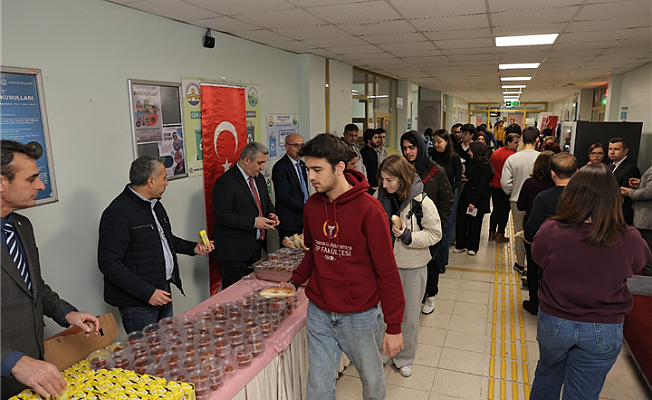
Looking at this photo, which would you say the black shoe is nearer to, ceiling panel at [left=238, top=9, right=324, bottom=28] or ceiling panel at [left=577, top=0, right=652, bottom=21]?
ceiling panel at [left=577, top=0, right=652, bottom=21]

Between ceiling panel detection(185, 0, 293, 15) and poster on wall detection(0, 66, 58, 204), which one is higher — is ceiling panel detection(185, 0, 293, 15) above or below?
above

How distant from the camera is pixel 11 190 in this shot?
5.98 feet

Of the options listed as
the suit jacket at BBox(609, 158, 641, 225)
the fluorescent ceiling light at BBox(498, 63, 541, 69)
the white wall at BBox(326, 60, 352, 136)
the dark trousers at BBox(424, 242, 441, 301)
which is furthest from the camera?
the fluorescent ceiling light at BBox(498, 63, 541, 69)

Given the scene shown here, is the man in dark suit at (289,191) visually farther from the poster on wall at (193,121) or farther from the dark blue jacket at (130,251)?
the dark blue jacket at (130,251)

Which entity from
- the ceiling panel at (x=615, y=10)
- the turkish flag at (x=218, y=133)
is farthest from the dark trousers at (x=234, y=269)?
the ceiling panel at (x=615, y=10)

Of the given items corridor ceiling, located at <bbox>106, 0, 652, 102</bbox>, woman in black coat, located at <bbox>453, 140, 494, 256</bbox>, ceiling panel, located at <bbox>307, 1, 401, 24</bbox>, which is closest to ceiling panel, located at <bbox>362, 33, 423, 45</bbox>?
corridor ceiling, located at <bbox>106, 0, 652, 102</bbox>

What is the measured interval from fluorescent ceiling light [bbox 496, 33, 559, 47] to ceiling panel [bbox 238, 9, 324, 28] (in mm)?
2426

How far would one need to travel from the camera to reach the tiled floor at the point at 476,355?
10.5 ft

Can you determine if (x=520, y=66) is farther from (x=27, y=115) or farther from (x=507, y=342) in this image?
(x=27, y=115)

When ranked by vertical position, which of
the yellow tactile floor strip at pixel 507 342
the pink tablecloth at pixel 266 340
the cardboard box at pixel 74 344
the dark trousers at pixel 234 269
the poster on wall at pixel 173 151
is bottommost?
the yellow tactile floor strip at pixel 507 342

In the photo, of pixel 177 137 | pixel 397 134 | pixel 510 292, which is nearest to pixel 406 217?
pixel 177 137

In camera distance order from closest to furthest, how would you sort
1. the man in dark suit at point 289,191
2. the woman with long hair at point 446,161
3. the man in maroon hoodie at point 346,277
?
the man in maroon hoodie at point 346,277 → the man in dark suit at point 289,191 → the woman with long hair at point 446,161

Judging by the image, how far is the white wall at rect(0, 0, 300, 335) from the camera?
2768 millimetres

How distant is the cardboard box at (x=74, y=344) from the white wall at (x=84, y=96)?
992mm
